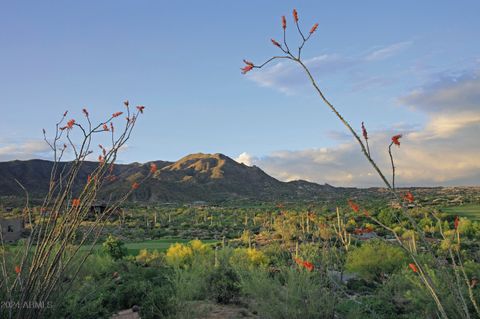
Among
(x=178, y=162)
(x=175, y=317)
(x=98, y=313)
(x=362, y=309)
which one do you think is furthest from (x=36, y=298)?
(x=178, y=162)

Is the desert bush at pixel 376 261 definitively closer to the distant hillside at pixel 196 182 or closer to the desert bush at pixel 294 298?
the desert bush at pixel 294 298

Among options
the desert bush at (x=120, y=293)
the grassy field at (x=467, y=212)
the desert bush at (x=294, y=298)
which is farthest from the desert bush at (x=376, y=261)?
the grassy field at (x=467, y=212)

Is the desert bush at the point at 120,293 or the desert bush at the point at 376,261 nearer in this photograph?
the desert bush at the point at 120,293

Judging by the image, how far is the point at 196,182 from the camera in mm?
142500

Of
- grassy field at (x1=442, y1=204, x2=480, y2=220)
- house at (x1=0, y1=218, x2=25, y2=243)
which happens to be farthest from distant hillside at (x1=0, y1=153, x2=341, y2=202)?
grassy field at (x1=442, y1=204, x2=480, y2=220)

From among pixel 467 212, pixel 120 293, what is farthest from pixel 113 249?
pixel 467 212

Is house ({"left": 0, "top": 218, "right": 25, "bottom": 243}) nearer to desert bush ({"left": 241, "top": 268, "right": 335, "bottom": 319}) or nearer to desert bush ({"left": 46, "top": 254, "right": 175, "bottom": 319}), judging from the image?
desert bush ({"left": 46, "top": 254, "right": 175, "bottom": 319})

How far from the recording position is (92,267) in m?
14.0

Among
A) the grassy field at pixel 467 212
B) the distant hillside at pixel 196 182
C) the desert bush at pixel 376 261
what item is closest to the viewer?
the desert bush at pixel 376 261

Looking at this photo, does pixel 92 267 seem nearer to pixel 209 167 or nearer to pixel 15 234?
pixel 15 234

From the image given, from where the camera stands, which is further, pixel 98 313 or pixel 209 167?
pixel 209 167

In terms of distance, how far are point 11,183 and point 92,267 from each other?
119m

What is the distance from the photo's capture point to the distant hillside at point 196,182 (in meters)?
121

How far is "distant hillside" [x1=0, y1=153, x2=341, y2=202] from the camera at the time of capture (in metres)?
121
